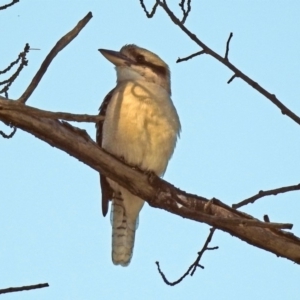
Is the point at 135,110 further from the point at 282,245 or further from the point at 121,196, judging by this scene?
the point at 282,245

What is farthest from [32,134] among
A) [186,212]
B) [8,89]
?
[186,212]

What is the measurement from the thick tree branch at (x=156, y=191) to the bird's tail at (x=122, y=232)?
4.50 feet

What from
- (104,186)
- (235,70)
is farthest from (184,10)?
(104,186)

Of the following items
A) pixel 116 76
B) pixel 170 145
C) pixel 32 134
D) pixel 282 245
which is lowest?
pixel 282 245

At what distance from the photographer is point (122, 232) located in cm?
464

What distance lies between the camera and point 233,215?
3074 millimetres

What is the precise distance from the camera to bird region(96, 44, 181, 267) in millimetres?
4254

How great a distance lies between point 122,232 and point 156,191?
144 centimetres

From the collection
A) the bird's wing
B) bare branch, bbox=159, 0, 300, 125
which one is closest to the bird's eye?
the bird's wing

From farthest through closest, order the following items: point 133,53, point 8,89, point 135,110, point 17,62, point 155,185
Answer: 1. point 133,53
2. point 135,110
3. point 155,185
4. point 17,62
5. point 8,89

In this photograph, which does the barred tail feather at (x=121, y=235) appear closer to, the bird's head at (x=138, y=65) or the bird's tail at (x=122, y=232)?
the bird's tail at (x=122, y=232)

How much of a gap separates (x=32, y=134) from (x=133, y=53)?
96.5 inches

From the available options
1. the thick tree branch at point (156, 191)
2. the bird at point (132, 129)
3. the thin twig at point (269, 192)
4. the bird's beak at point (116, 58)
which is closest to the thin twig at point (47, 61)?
the thick tree branch at point (156, 191)

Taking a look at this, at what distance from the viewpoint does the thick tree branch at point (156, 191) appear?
2658 mm
